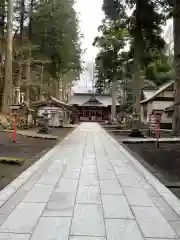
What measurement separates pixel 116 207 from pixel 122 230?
2.87 ft

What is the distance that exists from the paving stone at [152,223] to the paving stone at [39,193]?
57.5 inches

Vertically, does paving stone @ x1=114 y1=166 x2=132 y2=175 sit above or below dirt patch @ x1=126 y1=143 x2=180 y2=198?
above

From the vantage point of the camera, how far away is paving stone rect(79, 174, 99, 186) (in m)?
5.69

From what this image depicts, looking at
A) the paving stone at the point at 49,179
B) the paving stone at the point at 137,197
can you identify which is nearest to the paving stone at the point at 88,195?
the paving stone at the point at 137,197

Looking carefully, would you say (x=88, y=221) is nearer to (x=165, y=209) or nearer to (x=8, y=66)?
(x=165, y=209)

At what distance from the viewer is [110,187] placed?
5.46 meters

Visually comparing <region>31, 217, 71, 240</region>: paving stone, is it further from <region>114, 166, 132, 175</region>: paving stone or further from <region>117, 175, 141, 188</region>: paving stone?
<region>114, 166, 132, 175</region>: paving stone

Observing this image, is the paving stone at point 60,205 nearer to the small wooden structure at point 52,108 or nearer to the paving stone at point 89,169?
the paving stone at point 89,169

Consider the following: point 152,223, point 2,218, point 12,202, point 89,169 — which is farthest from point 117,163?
point 2,218

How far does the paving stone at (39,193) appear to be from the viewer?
4547 millimetres

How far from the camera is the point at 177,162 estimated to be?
28.8 feet

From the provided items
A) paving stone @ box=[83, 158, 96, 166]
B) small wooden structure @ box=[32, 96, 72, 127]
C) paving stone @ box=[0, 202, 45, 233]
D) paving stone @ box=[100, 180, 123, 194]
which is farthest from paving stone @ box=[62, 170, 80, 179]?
small wooden structure @ box=[32, 96, 72, 127]

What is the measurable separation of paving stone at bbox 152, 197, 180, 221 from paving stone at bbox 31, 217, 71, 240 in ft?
4.52

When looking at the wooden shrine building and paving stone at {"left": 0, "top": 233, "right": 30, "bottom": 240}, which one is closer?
paving stone at {"left": 0, "top": 233, "right": 30, "bottom": 240}
